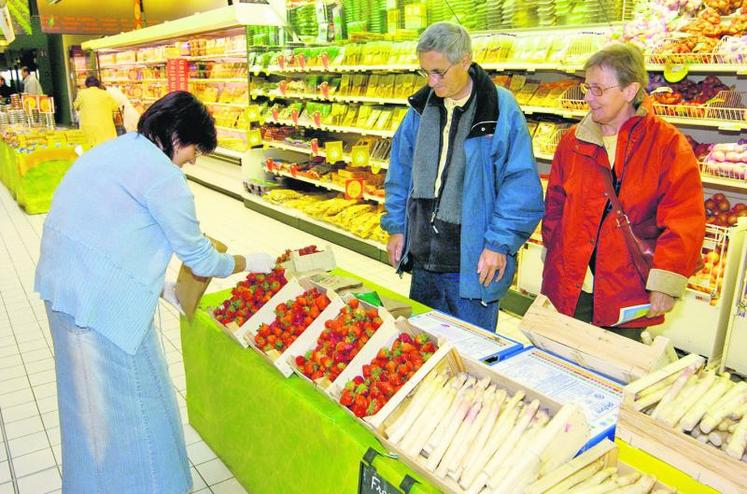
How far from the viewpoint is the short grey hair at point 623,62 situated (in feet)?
6.98

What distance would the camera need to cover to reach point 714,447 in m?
1.27

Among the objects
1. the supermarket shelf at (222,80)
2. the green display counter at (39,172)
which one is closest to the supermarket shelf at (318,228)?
the supermarket shelf at (222,80)

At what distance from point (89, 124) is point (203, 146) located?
8509 mm

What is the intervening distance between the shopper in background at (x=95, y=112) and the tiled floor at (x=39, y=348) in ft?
5.98

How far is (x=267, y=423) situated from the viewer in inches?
87.4

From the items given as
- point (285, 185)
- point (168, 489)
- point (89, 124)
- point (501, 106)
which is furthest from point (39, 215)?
point (501, 106)

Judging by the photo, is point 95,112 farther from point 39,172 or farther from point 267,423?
point 267,423

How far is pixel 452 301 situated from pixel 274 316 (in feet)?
2.71

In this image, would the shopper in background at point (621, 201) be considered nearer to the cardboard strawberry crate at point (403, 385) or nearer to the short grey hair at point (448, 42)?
the short grey hair at point (448, 42)

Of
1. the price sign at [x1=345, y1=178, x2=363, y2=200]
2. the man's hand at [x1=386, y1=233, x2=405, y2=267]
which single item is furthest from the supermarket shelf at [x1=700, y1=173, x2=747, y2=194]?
the price sign at [x1=345, y1=178, x2=363, y2=200]

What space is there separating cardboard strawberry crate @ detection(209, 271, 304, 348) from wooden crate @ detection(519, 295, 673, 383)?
0.95m

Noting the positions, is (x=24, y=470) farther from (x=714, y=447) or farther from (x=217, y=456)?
(x=714, y=447)

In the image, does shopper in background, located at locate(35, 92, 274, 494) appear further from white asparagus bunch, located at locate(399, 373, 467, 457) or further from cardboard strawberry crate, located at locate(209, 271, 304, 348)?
white asparagus bunch, located at locate(399, 373, 467, 457)

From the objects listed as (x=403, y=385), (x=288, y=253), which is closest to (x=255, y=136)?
(x=288, y=253)
